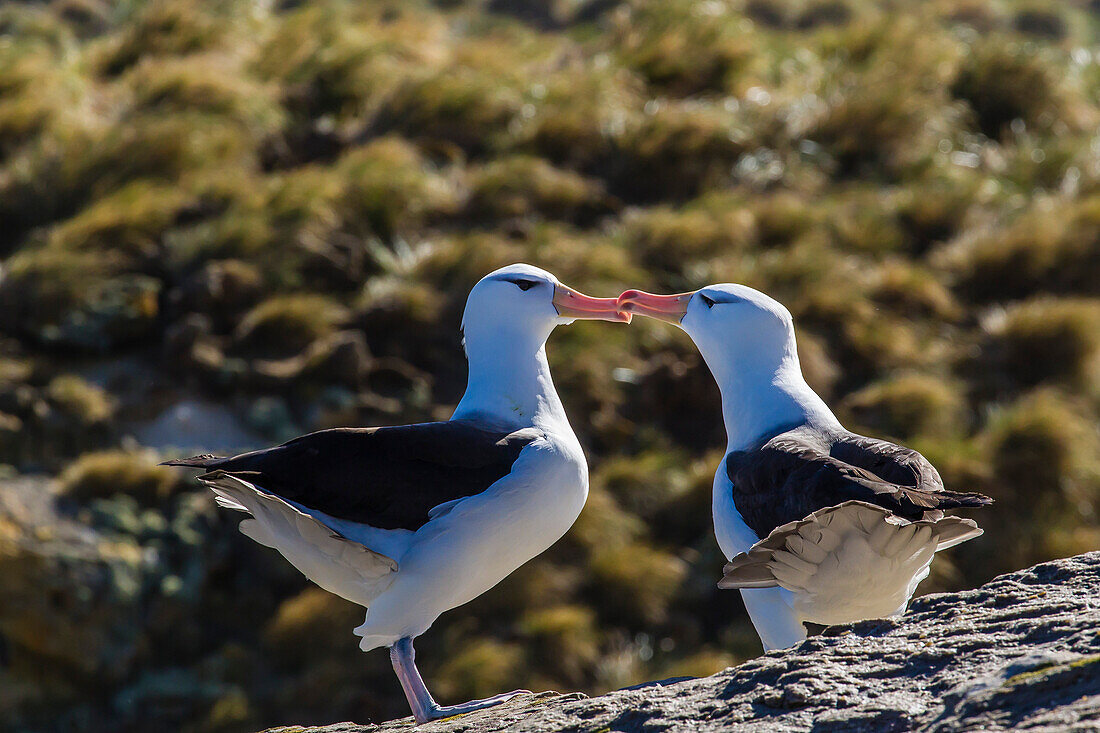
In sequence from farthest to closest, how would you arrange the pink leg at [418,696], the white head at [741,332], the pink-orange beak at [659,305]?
1. the pink-orange beak at [659,305]
2. the white head at [741,332]
3. the pink leg at [418,696]

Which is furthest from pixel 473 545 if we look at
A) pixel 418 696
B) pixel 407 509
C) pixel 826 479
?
pixel 826 479

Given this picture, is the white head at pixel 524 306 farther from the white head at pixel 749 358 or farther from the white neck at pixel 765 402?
the white neck at pixel 765 402

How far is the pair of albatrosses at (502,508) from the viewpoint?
4.08 m

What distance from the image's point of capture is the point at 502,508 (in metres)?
4.64

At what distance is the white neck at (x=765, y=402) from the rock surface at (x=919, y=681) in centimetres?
114

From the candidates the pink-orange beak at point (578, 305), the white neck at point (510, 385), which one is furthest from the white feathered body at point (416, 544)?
the pink-orange beak at point (578, 305)

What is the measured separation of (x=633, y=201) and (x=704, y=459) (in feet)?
12.0

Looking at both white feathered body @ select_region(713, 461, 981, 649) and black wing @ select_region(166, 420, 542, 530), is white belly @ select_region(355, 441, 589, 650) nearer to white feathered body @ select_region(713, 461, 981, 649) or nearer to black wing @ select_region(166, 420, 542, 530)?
black wing @ select_region(166, 420, 542, 530)

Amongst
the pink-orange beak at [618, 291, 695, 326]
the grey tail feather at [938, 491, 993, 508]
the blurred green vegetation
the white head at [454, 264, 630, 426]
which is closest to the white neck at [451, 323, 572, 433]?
the white head at [454, 264, 630, 426]

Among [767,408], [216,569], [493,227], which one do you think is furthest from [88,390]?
[767,408]

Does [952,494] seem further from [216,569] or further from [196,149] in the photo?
[196,149]

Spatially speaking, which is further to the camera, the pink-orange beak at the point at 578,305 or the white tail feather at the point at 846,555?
the pink-orange beak at the point at 578,305

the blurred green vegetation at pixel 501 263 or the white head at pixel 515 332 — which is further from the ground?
the white head at pixel 515 332

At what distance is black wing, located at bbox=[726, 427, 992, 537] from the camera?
3898 millimetres
